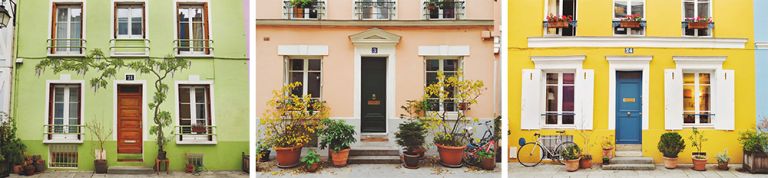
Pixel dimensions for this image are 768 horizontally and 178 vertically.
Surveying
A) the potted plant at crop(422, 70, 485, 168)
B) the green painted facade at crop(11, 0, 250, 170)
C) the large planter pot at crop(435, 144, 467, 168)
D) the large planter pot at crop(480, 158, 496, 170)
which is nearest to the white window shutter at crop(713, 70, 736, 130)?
the large planter pot at crop(480, 158, 496, 170)

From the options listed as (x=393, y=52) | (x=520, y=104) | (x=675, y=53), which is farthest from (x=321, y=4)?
(x=675, y=53)

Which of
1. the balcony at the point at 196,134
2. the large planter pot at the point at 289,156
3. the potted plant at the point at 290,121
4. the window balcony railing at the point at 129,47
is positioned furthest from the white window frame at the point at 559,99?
the window balcony railing at the point at 129,47

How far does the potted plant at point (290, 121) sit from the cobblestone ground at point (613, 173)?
1.37 meters

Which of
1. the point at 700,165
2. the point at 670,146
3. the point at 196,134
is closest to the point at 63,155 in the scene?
the point at 196,134

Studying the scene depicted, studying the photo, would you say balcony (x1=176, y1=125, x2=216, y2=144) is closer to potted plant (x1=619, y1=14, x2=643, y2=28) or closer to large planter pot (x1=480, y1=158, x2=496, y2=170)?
large planter pot (x1=480, y1=158, x2=496, y2=170)

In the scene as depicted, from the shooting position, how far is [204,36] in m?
2.97

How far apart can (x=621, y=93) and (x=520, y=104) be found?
2.52ft

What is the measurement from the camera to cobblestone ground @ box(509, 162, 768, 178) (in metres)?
2.98

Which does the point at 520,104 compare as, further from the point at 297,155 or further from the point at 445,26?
the point at 297,155

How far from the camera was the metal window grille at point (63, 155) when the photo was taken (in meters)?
3.01

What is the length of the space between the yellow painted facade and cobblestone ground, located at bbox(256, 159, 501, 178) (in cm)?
59

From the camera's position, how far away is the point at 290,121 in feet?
8.59

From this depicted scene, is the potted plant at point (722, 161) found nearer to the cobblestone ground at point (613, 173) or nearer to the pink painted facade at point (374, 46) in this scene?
the cobblestone ground at point (613, 173)

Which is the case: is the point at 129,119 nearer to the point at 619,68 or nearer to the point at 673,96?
the point at 619,68
